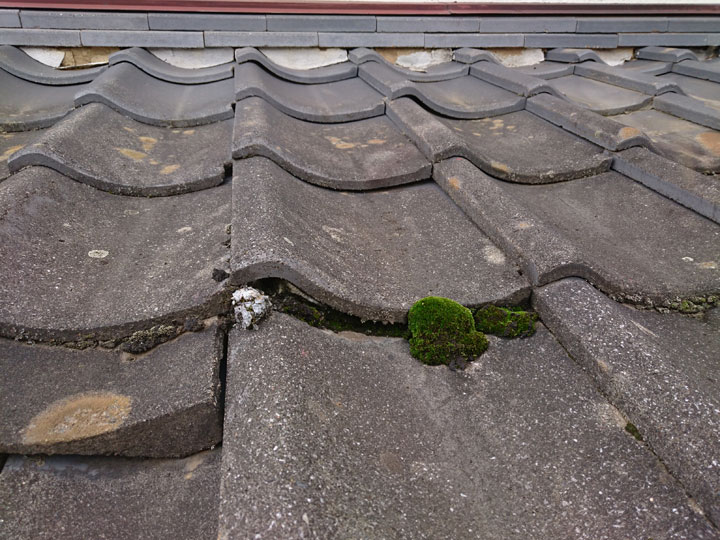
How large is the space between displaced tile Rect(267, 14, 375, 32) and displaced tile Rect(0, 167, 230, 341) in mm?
2336

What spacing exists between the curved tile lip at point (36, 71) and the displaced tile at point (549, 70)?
322 cm

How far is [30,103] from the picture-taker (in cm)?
315

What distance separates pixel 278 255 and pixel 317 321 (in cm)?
21

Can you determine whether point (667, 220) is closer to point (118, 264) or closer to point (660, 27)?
point (118, 264)

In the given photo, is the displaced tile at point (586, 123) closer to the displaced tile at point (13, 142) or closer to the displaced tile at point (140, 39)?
the displaced tile at point (140, 39)

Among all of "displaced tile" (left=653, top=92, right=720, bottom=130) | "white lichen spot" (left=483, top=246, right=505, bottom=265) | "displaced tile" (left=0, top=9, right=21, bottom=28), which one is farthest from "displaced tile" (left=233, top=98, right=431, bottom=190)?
"displaced tile" (left=0, top=9, right=21, bottom=28)

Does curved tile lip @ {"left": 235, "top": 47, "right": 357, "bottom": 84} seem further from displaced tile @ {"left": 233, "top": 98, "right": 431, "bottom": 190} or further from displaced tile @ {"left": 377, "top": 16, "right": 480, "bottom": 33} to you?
displaced tile @ {"left": 233, "top": 98, "right": 431, "bottom": 190}

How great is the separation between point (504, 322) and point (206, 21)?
349cm

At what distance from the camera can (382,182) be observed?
2.21m

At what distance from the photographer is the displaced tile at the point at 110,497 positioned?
1.08 m

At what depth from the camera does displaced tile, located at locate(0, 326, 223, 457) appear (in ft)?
3.80

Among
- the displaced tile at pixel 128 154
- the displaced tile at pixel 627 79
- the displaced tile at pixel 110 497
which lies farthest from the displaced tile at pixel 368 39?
the displaced tile at pixel 110 497

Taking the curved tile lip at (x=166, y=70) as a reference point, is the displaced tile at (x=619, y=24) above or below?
above

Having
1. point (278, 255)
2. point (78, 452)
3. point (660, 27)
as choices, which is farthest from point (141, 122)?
point (660, 27)
